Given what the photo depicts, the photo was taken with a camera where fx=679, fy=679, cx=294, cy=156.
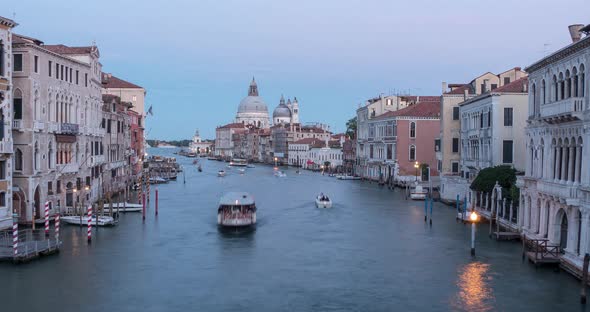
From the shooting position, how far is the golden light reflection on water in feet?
49.6

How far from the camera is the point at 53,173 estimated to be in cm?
2630

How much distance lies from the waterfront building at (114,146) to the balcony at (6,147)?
10.7 meters

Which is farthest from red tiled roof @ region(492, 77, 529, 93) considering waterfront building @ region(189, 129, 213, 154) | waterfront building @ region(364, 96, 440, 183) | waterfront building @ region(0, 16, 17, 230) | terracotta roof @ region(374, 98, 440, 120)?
waterfront building @ region(189, 129, 213, 154)

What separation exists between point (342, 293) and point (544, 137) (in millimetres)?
8046

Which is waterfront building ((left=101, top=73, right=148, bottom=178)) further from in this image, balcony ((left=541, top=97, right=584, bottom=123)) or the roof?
balcony ((left=541, top=97, right=584, bottom=123))

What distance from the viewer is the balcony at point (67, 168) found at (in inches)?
1068

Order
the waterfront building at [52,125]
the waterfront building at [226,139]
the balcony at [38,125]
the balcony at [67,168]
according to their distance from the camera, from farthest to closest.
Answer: the waterfront building at [226,139]
the balcony at [67,168]
the balcony at [38,125]
the waterfront building at [52,125]

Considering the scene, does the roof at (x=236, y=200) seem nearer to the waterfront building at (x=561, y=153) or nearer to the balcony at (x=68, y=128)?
the balcony at (x=68, y=128)

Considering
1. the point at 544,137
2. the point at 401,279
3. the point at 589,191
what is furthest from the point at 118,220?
the point at 589,191

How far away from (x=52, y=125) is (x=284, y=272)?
1243 cm

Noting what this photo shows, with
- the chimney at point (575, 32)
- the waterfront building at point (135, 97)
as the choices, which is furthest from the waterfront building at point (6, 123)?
the waterfront building at point (135, 97)

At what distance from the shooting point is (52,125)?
1021 inches

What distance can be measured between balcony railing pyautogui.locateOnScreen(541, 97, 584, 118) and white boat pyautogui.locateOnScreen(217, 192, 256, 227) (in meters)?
12.5

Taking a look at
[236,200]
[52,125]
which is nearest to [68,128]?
[52,125]
